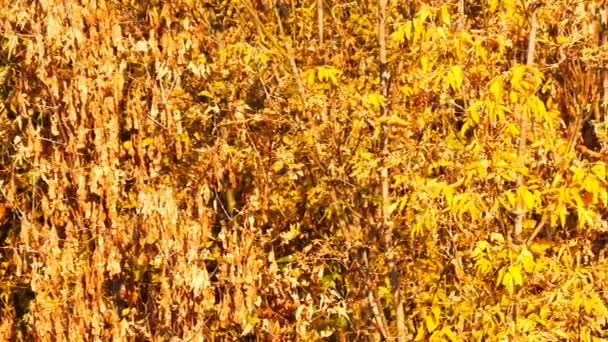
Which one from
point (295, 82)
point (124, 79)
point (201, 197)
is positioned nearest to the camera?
point (295, 82)

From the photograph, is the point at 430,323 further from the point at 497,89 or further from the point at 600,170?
the point at 497,89

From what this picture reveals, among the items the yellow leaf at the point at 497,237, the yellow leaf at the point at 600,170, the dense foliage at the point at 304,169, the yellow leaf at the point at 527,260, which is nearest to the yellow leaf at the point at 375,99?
the dense foliage at the point at 304,169

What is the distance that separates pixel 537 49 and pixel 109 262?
3.37 metres

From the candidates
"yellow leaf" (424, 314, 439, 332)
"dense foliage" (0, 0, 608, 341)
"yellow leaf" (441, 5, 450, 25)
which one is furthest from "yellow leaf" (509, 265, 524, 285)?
"yellow leaf" (441, 5, 450, 25)

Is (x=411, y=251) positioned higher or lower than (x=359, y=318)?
higher

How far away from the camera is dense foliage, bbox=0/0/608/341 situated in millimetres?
5047

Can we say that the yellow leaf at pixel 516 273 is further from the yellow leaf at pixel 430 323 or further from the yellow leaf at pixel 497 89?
the yellow leaf at pixel 430 323

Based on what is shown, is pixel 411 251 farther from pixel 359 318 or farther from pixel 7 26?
pixel 7 26

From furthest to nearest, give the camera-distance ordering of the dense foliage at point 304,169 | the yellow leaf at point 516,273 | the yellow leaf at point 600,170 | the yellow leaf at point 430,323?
the yellow leaf at point 430,323 < the dense foliage at point 304,169 < the yellow leaf at point 516,273 < the yellow leaf at point 600,170

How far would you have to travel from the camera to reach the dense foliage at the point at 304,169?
5.05 metres

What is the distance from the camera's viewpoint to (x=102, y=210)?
718cm

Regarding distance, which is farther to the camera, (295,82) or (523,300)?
(295,82)

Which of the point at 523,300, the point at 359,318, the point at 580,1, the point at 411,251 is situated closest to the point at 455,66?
the point at 580,1

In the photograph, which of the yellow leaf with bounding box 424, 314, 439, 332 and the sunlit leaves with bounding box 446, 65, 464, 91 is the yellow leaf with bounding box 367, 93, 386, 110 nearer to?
the sunlit leaves with bounding box 446, 65, 464, 91
